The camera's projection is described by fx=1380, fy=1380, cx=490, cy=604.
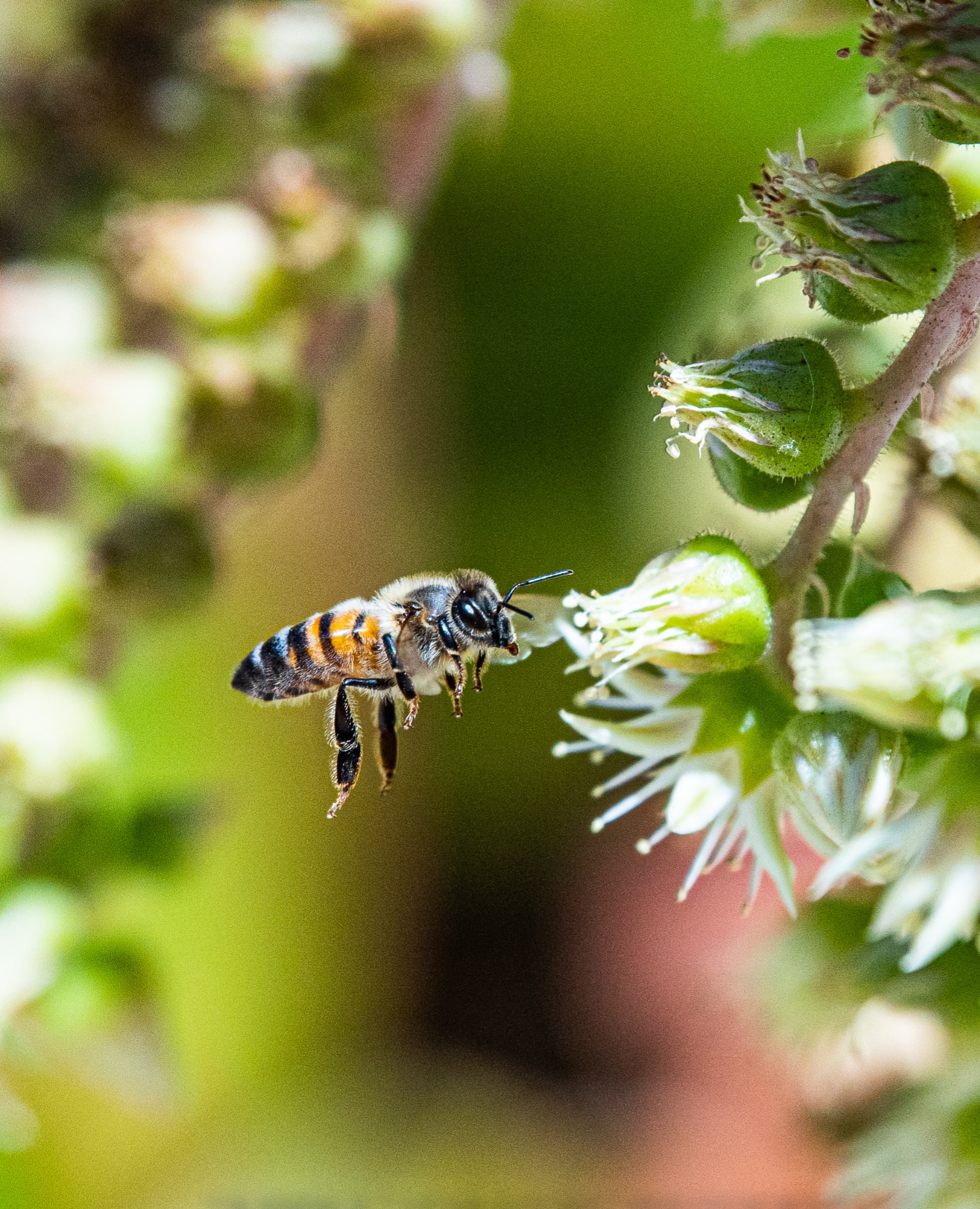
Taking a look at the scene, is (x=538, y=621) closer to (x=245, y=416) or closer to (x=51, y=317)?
(x=245, y=416)

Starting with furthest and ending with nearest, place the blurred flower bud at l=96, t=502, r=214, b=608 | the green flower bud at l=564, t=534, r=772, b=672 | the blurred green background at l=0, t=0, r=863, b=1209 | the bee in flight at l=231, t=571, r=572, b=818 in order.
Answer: the blurred green background at l=0, t=0, r=863, b=1209 → the blurred flower bud at l=96, t=502, r=214, b=608 → the bee in flight at l=231, t=571, r=572, b=818 → the green flower bud at l=564, t=534, r=772, b=672

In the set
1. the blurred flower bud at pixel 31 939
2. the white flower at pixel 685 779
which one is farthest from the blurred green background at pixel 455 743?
the white flower at pixel 685 779

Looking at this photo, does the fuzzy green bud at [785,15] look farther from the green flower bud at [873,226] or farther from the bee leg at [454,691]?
the bee leg at [454,691]

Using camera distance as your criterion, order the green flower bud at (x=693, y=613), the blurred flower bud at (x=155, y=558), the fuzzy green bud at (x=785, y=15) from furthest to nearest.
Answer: the blurred flower bud at (x=155, y=558) < the fuzzy green bud at (x=785, y=15) < the green flower bud at (x=693, y=613)

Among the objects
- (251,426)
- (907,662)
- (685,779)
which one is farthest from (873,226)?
(251,426)

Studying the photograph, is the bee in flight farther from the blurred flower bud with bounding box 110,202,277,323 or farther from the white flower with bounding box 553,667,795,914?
the blurred flower bud with bounding box 110,202,277,323

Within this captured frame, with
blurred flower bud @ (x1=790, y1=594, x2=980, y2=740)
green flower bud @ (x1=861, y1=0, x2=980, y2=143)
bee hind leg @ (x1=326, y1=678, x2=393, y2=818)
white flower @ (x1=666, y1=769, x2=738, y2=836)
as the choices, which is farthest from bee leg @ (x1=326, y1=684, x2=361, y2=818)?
green flower bud @ (x1=861, y1=0, x2=980, y2=143)

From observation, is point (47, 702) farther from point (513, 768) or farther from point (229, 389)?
point (513, 768)

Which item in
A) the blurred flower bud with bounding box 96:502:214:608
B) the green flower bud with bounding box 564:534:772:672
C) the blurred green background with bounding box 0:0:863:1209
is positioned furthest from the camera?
the blurred green background with bounding box 0:0:863:1209
